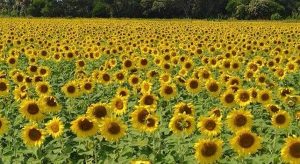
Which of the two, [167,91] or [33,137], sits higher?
[167,91]

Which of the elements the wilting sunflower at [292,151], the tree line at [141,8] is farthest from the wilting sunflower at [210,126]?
the tree line at [141,8]

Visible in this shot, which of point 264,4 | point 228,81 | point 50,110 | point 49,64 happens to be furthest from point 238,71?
point 264,4

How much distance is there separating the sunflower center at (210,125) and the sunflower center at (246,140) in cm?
66

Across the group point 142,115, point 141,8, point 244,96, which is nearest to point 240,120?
point 142,115

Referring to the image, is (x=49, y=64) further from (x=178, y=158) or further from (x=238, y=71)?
(x=178, y=158)

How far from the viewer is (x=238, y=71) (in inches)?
523

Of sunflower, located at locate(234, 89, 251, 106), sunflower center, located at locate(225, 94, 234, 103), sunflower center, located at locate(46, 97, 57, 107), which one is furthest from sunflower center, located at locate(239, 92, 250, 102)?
sunflower center, located at locate(46, 97, 57, 107)

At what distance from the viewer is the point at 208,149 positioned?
586 centimetres

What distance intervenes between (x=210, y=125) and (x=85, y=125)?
1.46 m

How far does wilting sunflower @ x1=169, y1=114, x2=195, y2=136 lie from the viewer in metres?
6.91

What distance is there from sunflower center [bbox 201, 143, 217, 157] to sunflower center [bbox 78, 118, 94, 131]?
1512mm

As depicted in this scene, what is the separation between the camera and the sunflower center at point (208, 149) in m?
5.85

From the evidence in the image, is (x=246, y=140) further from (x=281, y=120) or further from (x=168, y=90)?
(x=168, y=90)

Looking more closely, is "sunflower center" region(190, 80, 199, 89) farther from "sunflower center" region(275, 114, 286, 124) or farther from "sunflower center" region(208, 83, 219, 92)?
"sunflower center" region(275, 114, 286, 124)
